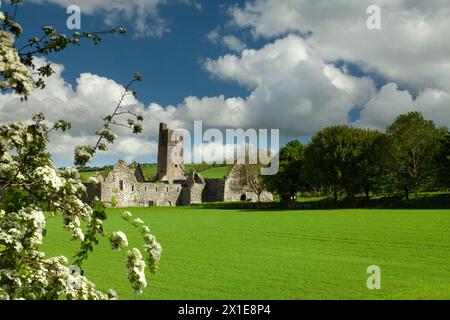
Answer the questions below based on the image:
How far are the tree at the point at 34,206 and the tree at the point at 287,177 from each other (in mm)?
74880

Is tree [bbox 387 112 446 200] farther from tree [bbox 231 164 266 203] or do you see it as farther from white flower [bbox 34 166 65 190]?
white flower [bbox 34 166 65 190]

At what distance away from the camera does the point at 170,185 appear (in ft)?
329

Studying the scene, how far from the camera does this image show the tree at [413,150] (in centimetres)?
6738

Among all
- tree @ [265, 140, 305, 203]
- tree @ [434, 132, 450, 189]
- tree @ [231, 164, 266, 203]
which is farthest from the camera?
tree @ [231, 164, 266, 203]

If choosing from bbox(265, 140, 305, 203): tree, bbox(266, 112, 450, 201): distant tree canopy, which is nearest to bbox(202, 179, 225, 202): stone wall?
Result: bbox(265, 140, 305, 203): tree

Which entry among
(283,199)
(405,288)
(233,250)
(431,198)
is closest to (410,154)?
(431,198)

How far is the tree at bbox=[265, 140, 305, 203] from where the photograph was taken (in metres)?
81.6

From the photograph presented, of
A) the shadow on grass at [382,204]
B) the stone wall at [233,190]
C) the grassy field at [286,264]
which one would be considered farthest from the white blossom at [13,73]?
the stone wall at [233,190]

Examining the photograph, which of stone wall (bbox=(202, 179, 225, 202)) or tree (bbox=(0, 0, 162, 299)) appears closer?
tree (bbox=(0, 0, 162, 299))

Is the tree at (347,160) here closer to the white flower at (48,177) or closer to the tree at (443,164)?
the tree at (443,164)

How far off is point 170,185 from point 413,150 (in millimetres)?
51241

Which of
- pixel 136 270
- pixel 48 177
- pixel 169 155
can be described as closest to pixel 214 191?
pixel 169 155

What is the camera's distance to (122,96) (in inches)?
Answer: 283
